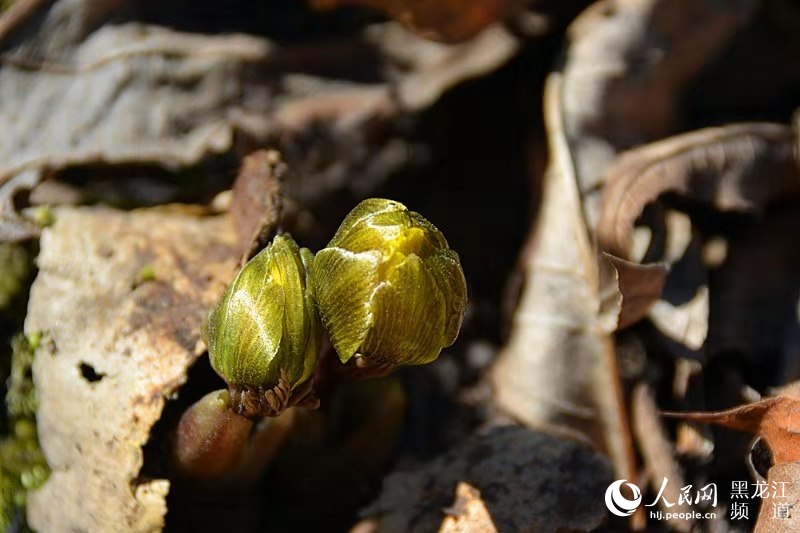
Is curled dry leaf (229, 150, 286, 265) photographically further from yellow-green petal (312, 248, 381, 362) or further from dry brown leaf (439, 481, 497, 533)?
dry brown leaf (439, 481, 497, 533)

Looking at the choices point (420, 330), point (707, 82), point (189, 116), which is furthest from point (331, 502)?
point (707, 82)

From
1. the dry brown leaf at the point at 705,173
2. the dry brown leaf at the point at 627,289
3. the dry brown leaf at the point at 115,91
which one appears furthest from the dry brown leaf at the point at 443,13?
the dry brown leaf at the point at 627,289

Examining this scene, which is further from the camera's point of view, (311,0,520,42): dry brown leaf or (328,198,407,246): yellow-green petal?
(311,0,520,42): dry brown leaf

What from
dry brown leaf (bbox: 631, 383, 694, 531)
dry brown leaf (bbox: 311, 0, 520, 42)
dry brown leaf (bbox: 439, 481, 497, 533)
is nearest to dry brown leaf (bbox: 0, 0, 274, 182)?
dry brown leaf (bbox: 311, 0, 520, 42)

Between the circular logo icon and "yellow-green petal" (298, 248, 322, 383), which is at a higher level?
"yellow-green petal" (298, 248, 322, 383)

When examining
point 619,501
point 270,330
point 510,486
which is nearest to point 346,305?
point 270,330

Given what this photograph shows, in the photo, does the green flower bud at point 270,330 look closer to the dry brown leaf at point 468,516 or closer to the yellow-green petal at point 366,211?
the yellow-green petal at point 366,211
